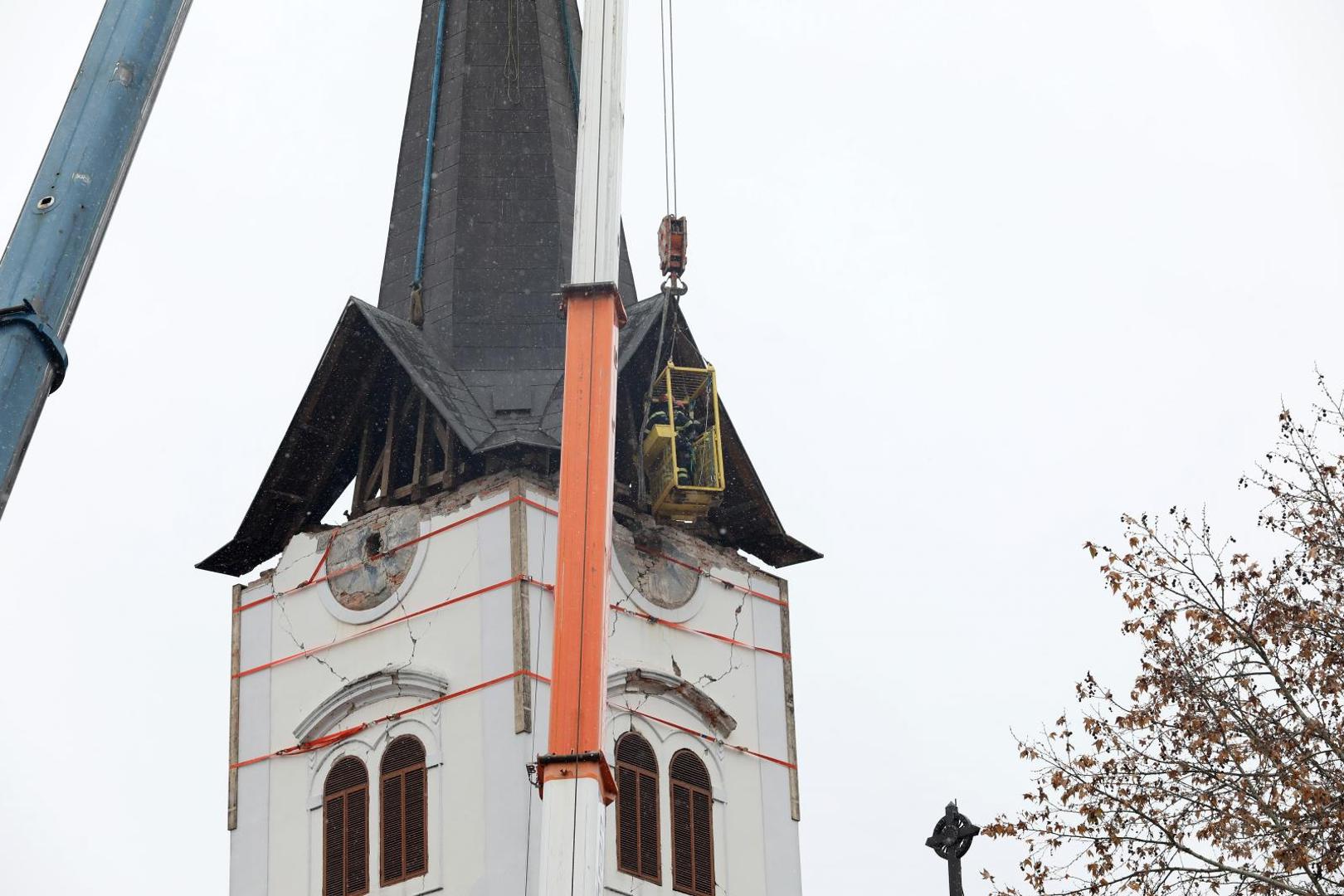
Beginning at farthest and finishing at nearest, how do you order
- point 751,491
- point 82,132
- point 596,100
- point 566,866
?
1. point 751,491
2. point 596,100
3. point 566,866
4. point 82,132

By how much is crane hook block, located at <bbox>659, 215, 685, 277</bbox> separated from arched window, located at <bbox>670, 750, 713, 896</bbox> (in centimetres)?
675

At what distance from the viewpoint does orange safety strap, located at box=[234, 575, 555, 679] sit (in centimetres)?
3444

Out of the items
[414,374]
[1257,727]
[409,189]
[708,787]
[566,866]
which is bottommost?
[566,866]

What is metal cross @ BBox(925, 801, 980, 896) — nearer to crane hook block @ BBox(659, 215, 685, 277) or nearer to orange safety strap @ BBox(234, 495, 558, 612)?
orange safety strap @ BBox(234, 495, 558, 612)

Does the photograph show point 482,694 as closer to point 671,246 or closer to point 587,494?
point 671,246

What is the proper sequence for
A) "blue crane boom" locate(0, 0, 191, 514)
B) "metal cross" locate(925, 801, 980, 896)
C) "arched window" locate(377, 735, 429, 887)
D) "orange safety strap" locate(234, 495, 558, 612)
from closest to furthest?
"blue crane boom" locate(0, 0, 191, 514)
"metal cross" locate(925, 801, 980, 896)
"arched window" locate(377, 735, 429, 887)
"orange safety strap" locate(234, 495, 558, 612)

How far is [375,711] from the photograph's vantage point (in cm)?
3506

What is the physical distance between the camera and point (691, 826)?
115 feet

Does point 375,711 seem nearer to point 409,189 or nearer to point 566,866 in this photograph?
point 409,189

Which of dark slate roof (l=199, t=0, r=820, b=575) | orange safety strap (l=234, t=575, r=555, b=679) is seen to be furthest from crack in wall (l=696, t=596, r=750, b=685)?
orange safety strap (l=234, t=575, r=555, b=679)

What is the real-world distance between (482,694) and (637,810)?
2493 millimetres

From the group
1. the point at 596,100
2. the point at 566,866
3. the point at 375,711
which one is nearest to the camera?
the point at 566,866

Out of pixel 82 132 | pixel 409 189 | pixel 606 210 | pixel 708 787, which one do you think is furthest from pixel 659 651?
pixel 82 132

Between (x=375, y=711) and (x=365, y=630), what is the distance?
3.96 ft
